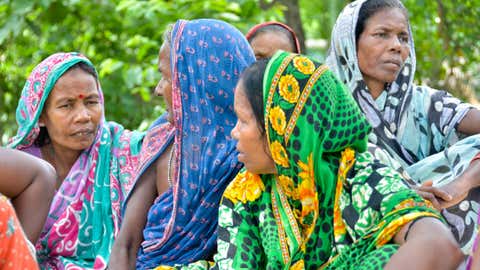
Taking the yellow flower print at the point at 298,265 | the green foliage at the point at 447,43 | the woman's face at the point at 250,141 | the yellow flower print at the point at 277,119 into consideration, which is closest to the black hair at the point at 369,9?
the woman's face at the point at 250,141

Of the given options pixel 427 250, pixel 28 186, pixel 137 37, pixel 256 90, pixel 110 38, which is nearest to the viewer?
pixel 427 250

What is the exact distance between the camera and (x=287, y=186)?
3.13 metres

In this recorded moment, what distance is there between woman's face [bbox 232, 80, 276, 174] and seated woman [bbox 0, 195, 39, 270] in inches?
36.0

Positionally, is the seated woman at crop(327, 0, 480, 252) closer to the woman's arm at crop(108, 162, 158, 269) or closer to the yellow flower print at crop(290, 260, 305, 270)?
the yellow flower print at crop(290, 260, 305, 270)

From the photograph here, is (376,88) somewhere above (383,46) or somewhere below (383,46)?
below

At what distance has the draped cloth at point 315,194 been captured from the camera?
113 inches

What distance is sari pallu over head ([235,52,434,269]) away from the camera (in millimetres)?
2951

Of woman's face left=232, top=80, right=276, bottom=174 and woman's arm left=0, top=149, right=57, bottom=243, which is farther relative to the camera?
woman's arm left=0, top=149, right=57, bottom=243

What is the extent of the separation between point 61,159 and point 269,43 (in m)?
1.30

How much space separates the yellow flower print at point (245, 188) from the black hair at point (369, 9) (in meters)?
1.15

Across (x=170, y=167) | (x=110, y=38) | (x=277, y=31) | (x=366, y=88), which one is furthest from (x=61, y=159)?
(x=110, y=38)

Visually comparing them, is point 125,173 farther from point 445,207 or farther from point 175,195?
point 445,207

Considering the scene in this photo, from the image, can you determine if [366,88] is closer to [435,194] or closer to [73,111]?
[435,194]

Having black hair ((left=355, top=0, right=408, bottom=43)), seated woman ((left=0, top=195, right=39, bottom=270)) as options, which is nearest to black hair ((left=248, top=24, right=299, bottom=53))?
black hair ((left=355, top=0, right=408, bottom=43))
